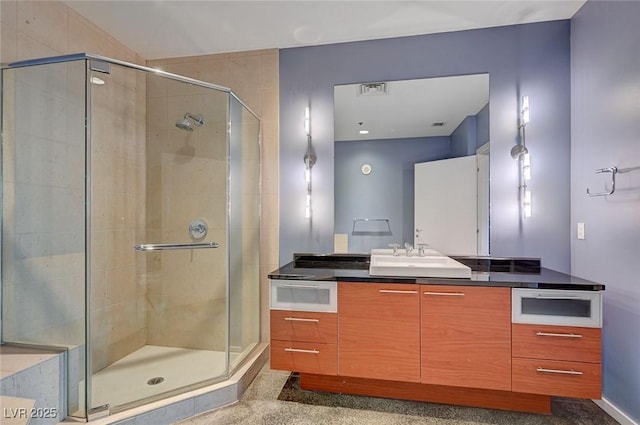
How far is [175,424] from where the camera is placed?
167 centimetres

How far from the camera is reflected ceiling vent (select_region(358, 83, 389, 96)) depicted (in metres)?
2.30

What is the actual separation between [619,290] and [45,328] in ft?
10.8

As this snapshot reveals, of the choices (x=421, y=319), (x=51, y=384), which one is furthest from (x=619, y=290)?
(x=51, y=384)

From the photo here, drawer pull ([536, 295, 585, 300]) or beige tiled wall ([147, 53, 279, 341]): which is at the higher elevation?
beige tiled wall ([147, 53, 279, 341])

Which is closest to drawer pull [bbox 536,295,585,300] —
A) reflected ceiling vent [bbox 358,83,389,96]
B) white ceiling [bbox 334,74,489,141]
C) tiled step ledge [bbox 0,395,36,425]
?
white ceiling [bbox 334,74,489,141]

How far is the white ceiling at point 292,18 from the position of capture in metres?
1.96

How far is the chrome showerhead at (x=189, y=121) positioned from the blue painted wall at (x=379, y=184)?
109 centimetres

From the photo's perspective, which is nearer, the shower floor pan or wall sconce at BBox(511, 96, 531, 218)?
the shower floor pan

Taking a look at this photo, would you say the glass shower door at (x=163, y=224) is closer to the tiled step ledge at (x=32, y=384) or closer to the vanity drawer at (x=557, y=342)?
the tiled step ledge at (x=32, y=384)

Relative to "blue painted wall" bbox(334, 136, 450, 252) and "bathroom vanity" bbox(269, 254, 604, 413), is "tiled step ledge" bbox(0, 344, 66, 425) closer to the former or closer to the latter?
"bathroom vanity" bbox(269, 254, 604, 413)

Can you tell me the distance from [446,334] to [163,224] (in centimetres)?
209

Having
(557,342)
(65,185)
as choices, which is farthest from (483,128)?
(65,185)

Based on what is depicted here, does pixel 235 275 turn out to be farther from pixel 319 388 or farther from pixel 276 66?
pixel 276 66

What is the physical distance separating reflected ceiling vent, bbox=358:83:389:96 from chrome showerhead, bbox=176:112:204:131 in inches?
49.8
